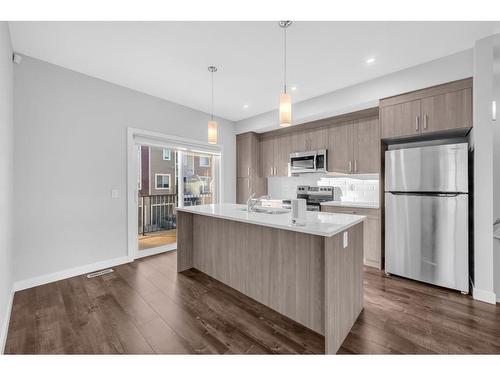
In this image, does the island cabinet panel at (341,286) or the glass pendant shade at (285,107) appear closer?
the island cabinet panel at (341,286)

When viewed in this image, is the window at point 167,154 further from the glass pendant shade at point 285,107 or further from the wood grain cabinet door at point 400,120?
the wood grain cabinet door at point 400,120

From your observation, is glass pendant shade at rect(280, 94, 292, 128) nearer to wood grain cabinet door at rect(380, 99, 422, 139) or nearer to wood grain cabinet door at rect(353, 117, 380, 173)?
wood grain cabinet door at rect(380, 99, 422, 139)

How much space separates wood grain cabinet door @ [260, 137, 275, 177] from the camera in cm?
485

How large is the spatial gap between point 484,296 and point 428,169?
139 centimetres

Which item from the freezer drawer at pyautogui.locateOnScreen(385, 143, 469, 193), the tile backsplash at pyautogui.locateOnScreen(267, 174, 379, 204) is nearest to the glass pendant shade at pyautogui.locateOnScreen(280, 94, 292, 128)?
the freezer drawer at pyautogui.locateOnScreen(385, 143, 469, 193)

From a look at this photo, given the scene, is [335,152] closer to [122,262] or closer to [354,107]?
[354,107]

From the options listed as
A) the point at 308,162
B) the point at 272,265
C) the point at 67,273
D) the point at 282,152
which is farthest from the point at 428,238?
the point at 67,273

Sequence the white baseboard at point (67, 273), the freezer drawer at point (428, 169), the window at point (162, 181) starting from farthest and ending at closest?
the window at point (162, 181) < the white baseboard at point (67, 273) < the freezer drawer at point (428, 169)

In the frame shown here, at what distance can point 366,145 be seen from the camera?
138 inches

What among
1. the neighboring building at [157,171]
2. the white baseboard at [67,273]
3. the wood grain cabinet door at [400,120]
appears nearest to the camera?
the white baseboard at [67,273]

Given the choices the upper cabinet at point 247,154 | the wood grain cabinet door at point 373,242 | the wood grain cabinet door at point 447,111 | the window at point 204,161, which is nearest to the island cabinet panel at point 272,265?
the wood grain cabinet door at point 373,242

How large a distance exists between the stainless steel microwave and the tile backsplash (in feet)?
1.14

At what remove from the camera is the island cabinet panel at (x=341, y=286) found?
1.46 metres

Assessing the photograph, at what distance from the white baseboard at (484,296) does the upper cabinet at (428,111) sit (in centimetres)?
173
